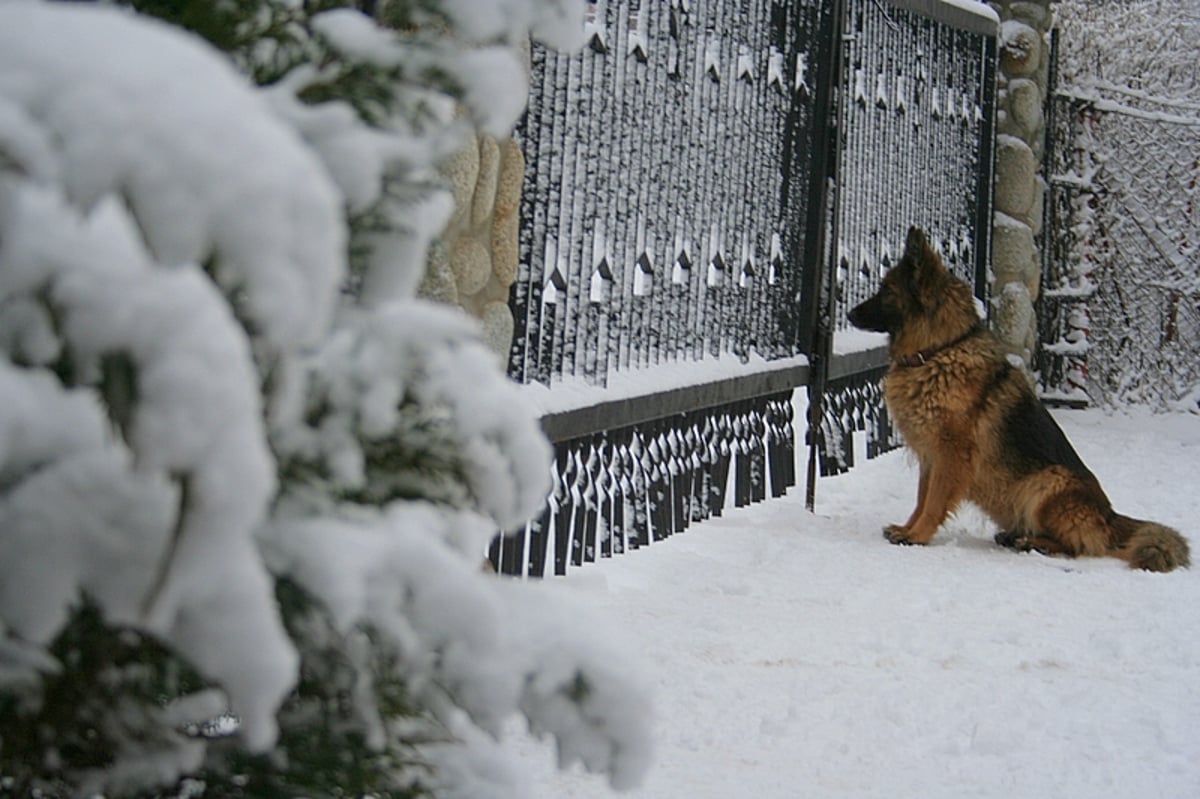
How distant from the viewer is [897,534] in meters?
4.85

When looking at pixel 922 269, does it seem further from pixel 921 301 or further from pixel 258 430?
pixel 258 430

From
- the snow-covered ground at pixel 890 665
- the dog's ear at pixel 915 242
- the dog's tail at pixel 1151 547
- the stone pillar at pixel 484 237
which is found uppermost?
the stone pillar at pixel 484 237

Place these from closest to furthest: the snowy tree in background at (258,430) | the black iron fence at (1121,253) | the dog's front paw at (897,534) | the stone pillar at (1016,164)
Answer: the snowy tree in background at (258,430) < the dog's front paw at (897,534) < the stone pillar at (1016,164) < the black iron fence at (1121,253)

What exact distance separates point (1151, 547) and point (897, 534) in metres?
0.85

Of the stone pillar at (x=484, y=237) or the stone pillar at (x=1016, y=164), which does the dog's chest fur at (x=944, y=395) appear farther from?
the stone pillar at (x=1016, y=164)

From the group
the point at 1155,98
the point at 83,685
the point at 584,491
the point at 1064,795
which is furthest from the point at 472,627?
the point at 1155,98

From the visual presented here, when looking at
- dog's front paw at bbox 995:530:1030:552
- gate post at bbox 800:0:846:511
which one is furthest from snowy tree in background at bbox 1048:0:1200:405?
dog's front paw at bbox 995:530:1030:552

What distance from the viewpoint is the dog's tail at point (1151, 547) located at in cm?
453

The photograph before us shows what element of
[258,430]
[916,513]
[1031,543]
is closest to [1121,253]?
[1031,543]

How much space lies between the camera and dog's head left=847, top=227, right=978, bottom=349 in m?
4.91

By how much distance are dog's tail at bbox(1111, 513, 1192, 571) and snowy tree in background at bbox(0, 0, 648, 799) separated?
3766 millimetres

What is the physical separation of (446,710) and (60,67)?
2.09 feet

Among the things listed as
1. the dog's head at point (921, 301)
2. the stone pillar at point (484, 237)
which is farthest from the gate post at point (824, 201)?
the stone pillar at point (484, 237)

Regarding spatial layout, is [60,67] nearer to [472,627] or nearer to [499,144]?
[472,627]
